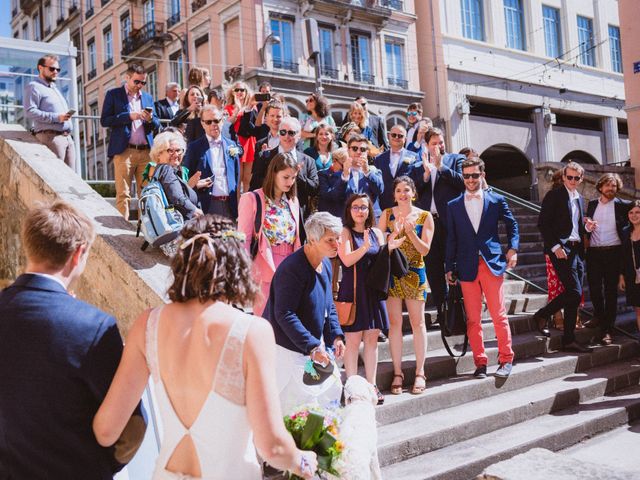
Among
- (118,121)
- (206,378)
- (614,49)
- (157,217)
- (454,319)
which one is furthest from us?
(614,49)

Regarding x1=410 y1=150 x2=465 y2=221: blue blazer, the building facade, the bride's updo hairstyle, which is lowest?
the bride's updo hairstyle

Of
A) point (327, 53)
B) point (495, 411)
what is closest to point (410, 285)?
point (495, 411)

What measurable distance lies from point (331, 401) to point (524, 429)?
7.75 ft

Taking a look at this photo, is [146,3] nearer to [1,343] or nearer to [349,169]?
[349,169]

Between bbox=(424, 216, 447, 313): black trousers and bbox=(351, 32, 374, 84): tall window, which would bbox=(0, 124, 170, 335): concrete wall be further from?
bbox=(351, 32, 374, 84): tall window

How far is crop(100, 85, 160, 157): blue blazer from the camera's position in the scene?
683cm

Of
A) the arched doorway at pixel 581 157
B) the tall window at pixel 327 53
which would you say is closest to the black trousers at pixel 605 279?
the tall window at pixel 327 53

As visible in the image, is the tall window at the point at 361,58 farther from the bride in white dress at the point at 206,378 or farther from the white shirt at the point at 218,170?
the bride in white dress at the point at 206,378

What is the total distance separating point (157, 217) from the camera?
4.96 metres

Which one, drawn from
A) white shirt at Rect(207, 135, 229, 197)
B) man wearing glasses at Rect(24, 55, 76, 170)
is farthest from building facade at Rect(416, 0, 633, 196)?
white shirt at Rect(207, 135, 229, 197)

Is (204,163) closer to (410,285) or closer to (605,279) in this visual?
(410,285)

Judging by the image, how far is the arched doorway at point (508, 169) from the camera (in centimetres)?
2544

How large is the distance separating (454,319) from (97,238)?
322 centimetres

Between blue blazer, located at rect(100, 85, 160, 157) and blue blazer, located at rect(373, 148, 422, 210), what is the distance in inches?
98.8
